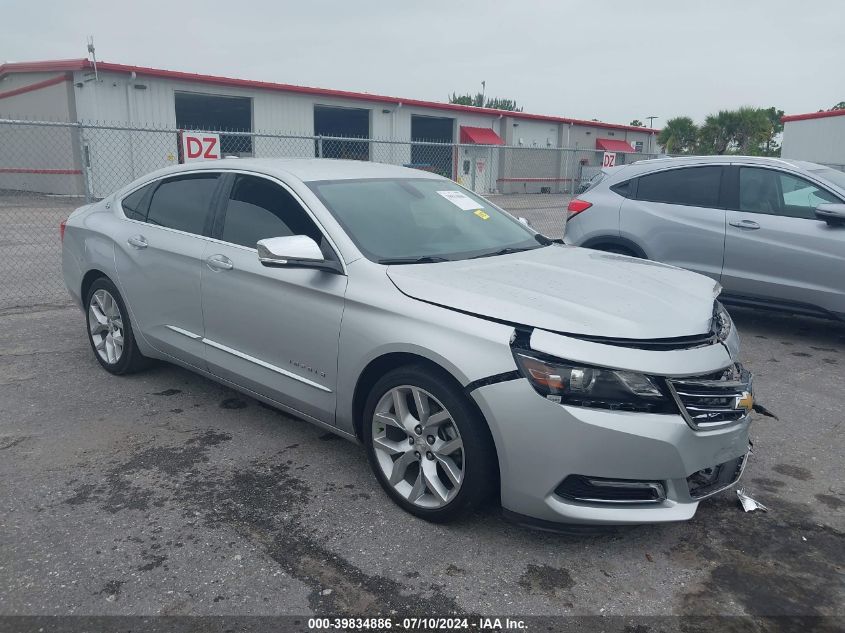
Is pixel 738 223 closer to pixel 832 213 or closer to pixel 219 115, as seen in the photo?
pixel 832 213

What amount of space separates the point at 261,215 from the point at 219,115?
3161 cm

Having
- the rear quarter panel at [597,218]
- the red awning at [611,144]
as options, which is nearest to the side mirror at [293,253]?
the rear quarter panel at [597,218]

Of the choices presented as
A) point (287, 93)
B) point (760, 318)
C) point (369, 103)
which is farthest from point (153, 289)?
point (369, 103)

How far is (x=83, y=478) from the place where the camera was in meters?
3.64

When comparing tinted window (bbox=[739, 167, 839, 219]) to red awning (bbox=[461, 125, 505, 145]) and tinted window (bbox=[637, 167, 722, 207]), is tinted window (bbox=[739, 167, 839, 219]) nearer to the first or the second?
tinted window (bbox=[637, 167, 722, 207])

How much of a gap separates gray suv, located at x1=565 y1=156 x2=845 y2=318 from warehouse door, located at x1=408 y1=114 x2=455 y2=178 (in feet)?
82.7

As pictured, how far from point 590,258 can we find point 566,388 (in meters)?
1.46

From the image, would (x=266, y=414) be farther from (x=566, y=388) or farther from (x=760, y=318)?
(x=760, y=318)

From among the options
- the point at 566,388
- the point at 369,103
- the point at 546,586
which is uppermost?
the point at 369,103

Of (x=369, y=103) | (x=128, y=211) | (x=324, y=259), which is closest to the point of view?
(x=324, y=259)

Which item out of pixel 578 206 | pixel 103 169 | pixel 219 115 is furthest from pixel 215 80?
pixel 578 206

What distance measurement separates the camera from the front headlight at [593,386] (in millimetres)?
2801

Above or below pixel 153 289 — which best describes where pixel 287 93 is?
above

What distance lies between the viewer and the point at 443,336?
3.05 meters
